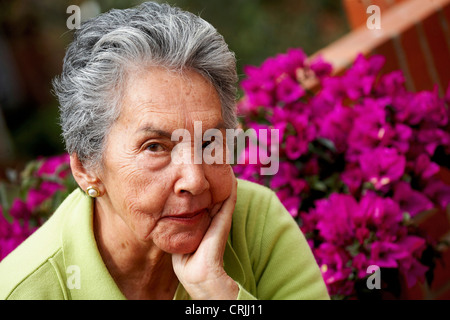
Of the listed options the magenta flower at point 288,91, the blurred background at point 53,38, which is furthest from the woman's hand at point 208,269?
the blurred background at point 53,38

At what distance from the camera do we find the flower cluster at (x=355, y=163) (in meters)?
2.47

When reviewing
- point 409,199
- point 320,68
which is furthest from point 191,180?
point 320,68

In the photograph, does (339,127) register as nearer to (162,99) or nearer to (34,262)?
(162,99)

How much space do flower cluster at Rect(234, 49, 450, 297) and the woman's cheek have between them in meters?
0.60

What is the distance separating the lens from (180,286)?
2264 millimetres

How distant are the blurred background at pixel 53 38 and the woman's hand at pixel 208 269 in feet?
14.8

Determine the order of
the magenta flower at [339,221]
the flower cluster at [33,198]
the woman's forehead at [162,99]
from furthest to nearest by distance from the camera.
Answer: the flower cluster at [33,198]
the magenta flower at [339,221]
the woman's forehead at [162,99]

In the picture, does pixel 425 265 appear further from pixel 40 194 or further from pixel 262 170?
pixel 40 194

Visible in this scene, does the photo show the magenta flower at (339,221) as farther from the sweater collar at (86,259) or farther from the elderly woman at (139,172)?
the sweater collar at (86,259)

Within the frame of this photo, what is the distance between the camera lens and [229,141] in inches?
86.7

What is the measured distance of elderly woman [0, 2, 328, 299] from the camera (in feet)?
6.17

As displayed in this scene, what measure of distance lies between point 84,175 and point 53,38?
751 centimetres
